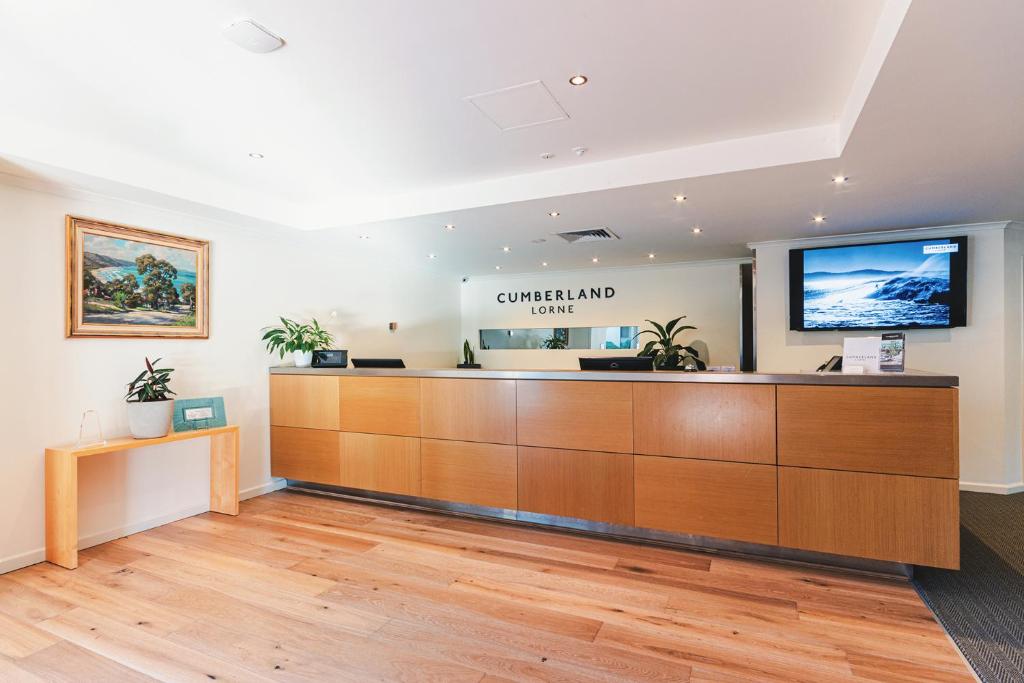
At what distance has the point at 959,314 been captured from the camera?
4984 mm

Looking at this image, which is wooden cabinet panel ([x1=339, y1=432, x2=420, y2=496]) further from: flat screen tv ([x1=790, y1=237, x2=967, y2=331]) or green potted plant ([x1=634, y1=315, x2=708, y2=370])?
flat screen tv ([x1=790, y1=237, x2=967, y2=331])

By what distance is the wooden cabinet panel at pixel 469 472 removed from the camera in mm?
3920

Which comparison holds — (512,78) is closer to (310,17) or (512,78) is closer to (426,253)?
(310,17)

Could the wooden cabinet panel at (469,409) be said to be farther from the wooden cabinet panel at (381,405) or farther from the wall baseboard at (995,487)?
the wall baseboard at (995,487)

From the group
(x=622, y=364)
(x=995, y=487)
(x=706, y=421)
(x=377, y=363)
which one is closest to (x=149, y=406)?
(x=377, y=363)

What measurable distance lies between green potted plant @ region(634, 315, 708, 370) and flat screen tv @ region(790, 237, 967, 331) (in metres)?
1.45

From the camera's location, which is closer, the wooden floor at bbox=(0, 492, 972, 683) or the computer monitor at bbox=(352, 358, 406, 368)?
the wooden floor at bbox=(0, 492, 972, 683)

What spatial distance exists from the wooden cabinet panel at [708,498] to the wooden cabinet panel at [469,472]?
99 centimetres

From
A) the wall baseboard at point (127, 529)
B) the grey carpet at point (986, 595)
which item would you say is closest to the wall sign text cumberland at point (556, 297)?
the wall baseboard at point (127, 529)

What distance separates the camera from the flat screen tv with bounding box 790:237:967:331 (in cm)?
500

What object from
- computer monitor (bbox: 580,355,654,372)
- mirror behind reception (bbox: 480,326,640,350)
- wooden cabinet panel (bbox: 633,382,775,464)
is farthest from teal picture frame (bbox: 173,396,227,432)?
mirror behind reception (bbox: 480,326,640,350)

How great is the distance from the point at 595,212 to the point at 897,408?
2562 millimetres

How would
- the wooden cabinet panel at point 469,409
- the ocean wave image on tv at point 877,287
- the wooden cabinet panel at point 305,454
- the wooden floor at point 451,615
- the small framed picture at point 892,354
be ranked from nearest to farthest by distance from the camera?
the wooden floor at point 451,615 → the small framed picture at point 892,354 → the wooden cabinet panel at point 469,409 → the wooden cabinet panel at point 305,454 → the ocean wave image on tv at point 877,287

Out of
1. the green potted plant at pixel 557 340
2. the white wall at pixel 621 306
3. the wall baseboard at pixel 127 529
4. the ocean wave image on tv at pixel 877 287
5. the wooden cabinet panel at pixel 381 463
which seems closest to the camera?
the wall baseboard at pixel 127 529
